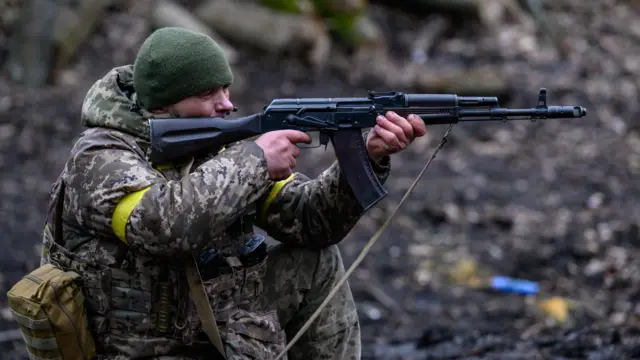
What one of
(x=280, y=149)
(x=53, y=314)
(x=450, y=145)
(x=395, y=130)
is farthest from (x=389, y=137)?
(x=450, y=145)

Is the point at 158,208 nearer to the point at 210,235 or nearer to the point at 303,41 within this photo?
the point at 210,235

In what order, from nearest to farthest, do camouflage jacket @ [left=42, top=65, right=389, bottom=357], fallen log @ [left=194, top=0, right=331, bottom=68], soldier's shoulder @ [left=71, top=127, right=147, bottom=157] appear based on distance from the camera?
1. camouflage jacket @ [left=42, top=65, right=389, bottom=357]
2. soldier's shoulder @ [left=71, top=127, right=147, bottom=157]
3. fallen log @ [left=194, top=0, right=331, bottom=68]

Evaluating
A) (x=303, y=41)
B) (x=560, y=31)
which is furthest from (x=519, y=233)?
(x=560, y=31)

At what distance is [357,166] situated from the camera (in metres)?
3.86

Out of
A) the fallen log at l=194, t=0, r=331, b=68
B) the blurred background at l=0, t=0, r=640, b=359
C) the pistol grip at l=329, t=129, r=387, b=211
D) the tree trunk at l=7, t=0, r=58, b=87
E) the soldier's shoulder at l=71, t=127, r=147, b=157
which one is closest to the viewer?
the soldier's shoulder at l=71, t=127, r=147, b=157

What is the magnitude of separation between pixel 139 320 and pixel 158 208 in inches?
21.7

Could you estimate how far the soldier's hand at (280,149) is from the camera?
361cm

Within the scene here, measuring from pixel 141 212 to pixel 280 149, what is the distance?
587 millimetres

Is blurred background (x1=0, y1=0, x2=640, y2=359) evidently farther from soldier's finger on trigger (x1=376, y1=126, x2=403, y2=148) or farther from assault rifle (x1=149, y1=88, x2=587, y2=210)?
soldier's finger on trigger (x1=376, y1=126, x2=403, y2=148)

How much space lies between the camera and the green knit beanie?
11.8ft

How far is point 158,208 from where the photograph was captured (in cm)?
339

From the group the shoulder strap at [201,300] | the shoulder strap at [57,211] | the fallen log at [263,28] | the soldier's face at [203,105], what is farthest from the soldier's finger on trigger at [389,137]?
the fallen log at [263,28]

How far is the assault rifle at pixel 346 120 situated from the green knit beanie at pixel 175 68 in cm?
12

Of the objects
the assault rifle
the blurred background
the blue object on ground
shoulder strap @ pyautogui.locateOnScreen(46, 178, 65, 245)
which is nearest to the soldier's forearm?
the assault rifle
